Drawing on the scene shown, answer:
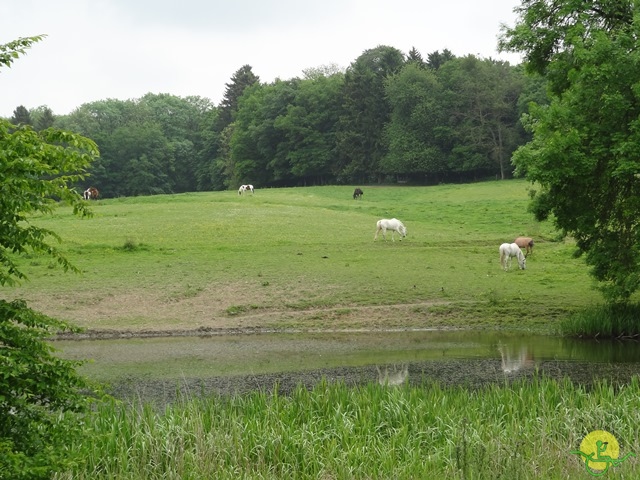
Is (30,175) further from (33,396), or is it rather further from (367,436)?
(367,436)

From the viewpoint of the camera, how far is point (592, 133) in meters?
23.2

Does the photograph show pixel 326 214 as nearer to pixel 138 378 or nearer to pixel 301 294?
pixel 301 294

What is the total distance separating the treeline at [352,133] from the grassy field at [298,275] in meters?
40.6

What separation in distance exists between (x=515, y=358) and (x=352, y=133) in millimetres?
79692

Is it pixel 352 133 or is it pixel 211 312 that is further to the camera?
pixel 352 133

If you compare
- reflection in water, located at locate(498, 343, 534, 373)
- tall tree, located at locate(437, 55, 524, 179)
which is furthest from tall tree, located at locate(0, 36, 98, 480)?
tall tree, located at locate(437, 55, 524, 179)

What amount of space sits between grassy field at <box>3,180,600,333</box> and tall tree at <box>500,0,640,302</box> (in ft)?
13.0

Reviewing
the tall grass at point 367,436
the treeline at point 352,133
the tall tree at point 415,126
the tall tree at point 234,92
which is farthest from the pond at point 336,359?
the tall tree at point 234,92

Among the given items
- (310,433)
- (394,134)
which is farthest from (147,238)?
(394,134)

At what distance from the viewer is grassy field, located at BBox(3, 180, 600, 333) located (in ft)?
93.9

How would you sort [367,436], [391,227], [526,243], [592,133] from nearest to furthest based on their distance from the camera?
1. [367,436]
2. [592,133]
3. [526,243]
4. [391,227]

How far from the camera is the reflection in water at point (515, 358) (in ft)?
A: 64.0

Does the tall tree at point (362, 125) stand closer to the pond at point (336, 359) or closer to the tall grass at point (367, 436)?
the pond at point (336, 359)

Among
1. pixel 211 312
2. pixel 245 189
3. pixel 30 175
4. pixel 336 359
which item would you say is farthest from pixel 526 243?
pixel 245 189
